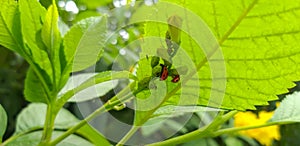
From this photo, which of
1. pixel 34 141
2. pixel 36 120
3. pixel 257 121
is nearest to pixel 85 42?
pixel 34 141

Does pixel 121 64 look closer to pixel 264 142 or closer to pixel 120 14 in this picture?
pixel 120 14

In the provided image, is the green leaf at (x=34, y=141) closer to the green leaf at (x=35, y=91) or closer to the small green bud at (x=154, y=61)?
the green leaf at (x=35, y=91)

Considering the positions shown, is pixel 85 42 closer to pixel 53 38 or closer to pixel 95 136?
pixel 53 38

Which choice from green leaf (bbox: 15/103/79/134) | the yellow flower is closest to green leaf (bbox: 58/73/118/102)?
green leaf (bbox: 15/103/79/134)

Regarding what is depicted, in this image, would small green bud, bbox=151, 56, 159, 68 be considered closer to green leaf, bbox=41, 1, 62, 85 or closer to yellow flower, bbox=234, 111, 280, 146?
green leaf, bbox=41, 1, 62, 85

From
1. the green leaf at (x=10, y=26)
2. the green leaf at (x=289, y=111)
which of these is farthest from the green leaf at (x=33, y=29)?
the green leaf at (x=289, y=111)

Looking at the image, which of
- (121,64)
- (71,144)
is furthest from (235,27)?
(71,144)
